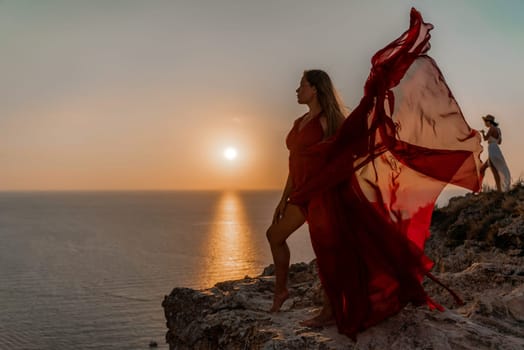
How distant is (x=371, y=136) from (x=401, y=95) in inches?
18.0

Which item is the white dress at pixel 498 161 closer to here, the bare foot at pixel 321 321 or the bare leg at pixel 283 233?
the bare leg at pixel 283 233

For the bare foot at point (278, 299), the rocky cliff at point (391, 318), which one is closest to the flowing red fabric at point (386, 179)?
the rocky cliff at point (391, 318)

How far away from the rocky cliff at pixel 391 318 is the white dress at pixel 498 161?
5.23 metres

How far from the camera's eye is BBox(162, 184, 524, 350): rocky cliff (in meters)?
4.03

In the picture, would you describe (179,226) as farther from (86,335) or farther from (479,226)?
(479,226)

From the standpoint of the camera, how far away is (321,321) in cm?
444

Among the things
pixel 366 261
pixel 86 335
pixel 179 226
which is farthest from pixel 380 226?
pixel 179 226

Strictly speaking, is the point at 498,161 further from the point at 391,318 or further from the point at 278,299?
the point at 391,318

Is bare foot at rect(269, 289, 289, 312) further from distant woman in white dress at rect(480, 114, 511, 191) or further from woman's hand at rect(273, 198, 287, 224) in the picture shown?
distant woman in white dress at rect(480, 114, 511, 191)

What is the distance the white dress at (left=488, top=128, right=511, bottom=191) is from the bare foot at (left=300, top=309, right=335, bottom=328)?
11.1 m

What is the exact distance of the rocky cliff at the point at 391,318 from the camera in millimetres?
4031

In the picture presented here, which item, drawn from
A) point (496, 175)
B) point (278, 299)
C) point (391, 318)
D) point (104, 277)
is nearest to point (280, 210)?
point (278, 299)

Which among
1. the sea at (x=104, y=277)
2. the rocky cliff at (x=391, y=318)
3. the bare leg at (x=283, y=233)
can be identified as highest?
the bare leg at (x=283, y=233)

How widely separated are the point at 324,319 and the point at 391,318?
60 centimetres
